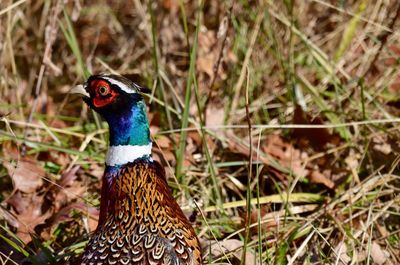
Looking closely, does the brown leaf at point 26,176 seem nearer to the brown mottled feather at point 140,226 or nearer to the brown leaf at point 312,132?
the brown mottled feather at point 140,226

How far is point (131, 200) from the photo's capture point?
10.4 feet

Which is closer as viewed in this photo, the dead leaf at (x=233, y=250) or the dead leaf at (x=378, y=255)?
the dead leaf at (x=233, y=250)

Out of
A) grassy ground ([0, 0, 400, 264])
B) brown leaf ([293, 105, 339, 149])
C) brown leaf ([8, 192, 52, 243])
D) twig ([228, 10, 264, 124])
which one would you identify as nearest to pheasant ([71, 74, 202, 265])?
grassy ground ([0, 0, 400, 264])

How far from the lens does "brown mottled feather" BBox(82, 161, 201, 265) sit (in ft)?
10.1

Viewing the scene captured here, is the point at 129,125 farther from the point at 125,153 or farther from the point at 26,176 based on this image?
the point at 26,176

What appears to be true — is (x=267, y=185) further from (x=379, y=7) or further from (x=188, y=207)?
(x=379, y=7)

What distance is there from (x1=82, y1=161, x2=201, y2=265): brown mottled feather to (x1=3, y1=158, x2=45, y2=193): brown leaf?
1.17 m

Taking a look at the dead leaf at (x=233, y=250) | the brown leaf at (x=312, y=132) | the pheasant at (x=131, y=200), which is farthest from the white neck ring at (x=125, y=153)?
the brown leaf at (x=312, y=132)

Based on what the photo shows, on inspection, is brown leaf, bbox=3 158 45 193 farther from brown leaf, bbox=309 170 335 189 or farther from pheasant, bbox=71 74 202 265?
brown leaf, bbox=309 170 335 189

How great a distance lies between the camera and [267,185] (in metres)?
4.53

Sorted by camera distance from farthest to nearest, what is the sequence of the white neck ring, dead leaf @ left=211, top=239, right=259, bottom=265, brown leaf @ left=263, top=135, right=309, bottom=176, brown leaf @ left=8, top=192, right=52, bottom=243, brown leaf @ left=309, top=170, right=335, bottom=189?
brown leaf @ left=263, top=135, right=309, bottom=176 → brown leaf @ left=309, top=170, right=335, bottom=189 → brown leaf @ left=8, top=192, right=52, bottom=243 → dead leaf @ left=211, top=239, right=259, bottom=265 → the white neck ring

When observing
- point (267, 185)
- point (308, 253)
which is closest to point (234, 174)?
point (267, 185)

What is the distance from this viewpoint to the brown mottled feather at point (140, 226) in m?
3.07

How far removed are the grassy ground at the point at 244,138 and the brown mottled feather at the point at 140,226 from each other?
5.8 inches
